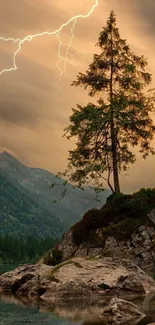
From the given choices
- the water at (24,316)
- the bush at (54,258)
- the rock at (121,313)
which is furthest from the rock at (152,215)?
the rock at (121,313)

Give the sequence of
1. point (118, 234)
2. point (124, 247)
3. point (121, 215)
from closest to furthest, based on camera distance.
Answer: point (124, 247), point (118, 234), point (121, 215)

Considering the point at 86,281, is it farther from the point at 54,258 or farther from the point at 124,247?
the point at 54,258

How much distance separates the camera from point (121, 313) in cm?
1698

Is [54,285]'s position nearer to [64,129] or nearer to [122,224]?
[122,224]

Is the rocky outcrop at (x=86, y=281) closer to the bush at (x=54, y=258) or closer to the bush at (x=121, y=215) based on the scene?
the bush at (x=54, y=258)

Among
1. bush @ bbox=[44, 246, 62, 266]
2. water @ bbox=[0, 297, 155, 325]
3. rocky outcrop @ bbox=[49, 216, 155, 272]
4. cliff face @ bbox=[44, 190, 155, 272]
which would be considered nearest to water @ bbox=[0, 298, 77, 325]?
water @ bbox=[0, 297, 155, 325]

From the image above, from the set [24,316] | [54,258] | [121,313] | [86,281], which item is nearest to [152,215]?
[54,258]

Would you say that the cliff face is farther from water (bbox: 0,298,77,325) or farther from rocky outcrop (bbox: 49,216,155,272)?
water (bbox: 0,298,77,325)

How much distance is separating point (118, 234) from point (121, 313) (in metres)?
20.6

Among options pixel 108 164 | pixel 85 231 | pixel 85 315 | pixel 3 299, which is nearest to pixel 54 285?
pixel 3 299

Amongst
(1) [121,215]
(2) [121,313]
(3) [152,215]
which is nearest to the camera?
(2) [121,313]

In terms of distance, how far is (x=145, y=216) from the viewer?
38.6 metres

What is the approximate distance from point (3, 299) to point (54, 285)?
3.10m

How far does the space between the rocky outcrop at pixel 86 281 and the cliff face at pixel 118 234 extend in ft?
21.0
